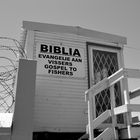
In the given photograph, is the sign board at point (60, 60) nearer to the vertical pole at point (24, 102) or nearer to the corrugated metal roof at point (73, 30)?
the corrugated metal roof at point (73, 30)

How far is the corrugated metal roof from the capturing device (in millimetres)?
6664

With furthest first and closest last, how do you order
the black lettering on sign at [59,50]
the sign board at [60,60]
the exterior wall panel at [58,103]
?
the black lettering on sign at [59,50] < the sign board at [60,60] < the exterior wall panel at [58,103]

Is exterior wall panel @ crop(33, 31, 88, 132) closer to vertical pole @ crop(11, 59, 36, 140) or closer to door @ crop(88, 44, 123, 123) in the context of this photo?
door @ crop(88, 44, 123, 123)

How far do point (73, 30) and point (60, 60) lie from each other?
1.10 metres

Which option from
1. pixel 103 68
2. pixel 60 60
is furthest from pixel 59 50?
pixel 103 68

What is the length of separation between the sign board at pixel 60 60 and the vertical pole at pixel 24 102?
195cm

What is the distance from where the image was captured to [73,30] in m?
7.10

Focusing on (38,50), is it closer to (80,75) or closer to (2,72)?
(80,75)

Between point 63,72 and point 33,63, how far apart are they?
2.19 meters

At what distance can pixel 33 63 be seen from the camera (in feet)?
14.8

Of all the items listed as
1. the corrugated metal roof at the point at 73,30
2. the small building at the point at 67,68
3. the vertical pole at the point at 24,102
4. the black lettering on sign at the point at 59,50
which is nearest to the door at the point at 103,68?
the small building at the point at 67,68

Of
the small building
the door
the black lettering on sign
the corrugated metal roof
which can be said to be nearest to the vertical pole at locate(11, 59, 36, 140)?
A: the small building

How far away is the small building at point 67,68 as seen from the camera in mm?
6211

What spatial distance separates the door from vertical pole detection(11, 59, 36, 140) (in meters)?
2.82
